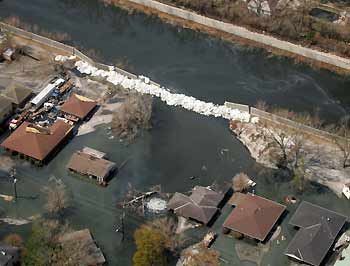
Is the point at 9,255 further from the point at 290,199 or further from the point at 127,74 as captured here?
the point at 127,74

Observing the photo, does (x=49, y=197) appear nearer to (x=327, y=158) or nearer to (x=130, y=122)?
(x=130, y=122)

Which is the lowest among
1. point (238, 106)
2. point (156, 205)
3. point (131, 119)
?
point (156, 205)

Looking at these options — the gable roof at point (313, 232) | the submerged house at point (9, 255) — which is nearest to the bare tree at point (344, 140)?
the gable roof at point (313, 232)

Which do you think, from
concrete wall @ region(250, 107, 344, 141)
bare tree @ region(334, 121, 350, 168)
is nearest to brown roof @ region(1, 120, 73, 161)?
concrete wall @ region(250, 107, 344, 141)

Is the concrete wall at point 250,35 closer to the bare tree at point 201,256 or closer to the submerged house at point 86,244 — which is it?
the bare tree at point 201,256

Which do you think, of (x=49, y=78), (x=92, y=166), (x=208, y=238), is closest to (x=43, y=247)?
(x=92, y=166)

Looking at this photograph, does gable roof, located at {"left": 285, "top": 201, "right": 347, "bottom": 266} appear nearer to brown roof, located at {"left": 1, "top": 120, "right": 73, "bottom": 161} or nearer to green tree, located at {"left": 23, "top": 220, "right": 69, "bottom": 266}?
green tree, located at {"left": 23, "top": 220, "right": 69, "bottom": 266}
